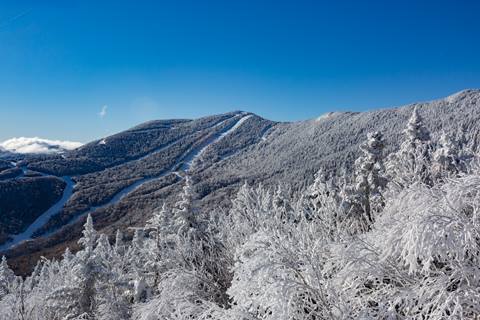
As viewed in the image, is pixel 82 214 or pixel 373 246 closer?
pixel 373 246

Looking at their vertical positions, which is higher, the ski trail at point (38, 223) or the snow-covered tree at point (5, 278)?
the snow-covered tree at point (5, 278)

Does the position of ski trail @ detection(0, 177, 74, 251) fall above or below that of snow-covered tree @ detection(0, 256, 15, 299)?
below

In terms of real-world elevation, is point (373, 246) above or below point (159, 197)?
above

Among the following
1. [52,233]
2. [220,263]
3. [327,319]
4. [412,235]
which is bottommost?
[52,233]

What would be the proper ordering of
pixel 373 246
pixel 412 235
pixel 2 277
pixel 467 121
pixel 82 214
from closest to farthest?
pixel 412 235, pixel 373 246, pixel 2 277, pixel 82 214, pixel 467 121

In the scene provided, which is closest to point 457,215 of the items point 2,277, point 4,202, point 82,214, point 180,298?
point 180,298

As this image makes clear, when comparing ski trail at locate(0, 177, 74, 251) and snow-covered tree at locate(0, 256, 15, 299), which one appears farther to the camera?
ski trail at locate(0, 177, 74, 251)

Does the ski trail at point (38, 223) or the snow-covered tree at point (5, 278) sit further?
the ski trail at point (38, 223)

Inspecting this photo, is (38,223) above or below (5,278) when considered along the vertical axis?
below

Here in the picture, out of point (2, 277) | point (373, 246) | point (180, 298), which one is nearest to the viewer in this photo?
point (373, 246)

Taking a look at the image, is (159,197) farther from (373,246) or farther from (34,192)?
(373,246)

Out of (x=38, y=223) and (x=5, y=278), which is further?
(x=38, y=223)
